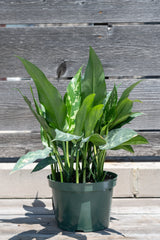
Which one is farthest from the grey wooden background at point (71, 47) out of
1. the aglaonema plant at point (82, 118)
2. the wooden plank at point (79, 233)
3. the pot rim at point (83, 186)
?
the pot rim at point (83, 186)

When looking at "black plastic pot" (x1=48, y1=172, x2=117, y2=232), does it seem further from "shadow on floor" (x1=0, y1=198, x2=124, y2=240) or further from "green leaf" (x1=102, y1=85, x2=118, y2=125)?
"green leaf" (x1=102, y1=85, x2=118, y2=125)

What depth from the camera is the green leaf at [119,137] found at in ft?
3.26

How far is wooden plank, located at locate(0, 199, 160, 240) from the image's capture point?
112 cm

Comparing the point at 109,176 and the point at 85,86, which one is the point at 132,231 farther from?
the point at 85,86

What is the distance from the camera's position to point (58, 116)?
111cm

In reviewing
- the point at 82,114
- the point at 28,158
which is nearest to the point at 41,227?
the point at 28,158

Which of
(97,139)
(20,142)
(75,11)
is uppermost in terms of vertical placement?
(75,11)

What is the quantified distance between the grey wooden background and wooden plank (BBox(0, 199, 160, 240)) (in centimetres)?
33

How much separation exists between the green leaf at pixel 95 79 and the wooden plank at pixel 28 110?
0.52 metres

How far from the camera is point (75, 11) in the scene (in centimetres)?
164

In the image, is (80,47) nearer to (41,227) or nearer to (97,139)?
(97,139)

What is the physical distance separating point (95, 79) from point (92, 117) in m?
0.15

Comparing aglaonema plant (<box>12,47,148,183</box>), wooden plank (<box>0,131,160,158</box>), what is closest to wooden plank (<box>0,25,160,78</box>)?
wooden plank (<box>0,131,160,158</box>)

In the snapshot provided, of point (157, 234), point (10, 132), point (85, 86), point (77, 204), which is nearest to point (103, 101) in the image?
point (85, 86)
